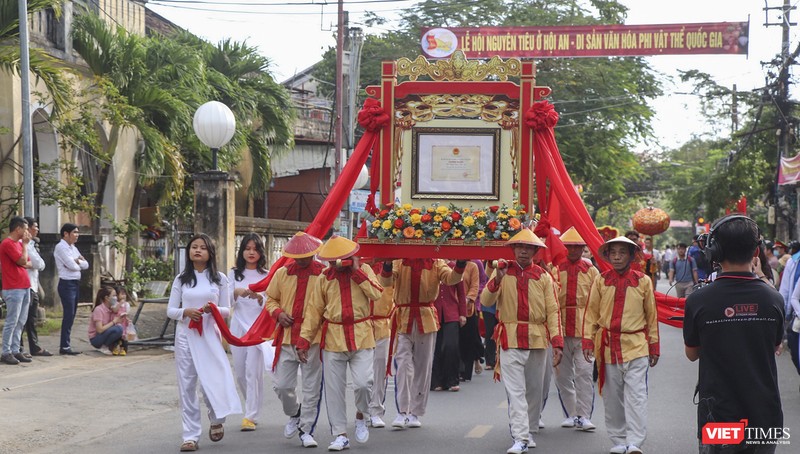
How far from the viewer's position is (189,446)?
28.8ft

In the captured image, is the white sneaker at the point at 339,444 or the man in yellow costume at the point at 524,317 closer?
the white sneaker at the point at 339,444

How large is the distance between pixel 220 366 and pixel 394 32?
2698cm

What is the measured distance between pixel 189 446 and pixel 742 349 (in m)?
4.98

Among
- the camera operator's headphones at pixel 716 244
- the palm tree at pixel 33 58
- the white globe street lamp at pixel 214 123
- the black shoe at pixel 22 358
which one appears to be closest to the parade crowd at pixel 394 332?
the camera operator's headphones at pixel 716 244

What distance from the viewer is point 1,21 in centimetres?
1659

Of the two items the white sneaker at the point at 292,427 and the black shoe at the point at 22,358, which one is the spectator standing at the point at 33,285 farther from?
the white sneaker at the point at 292,427

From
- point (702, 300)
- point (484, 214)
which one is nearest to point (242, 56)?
point (484, 214)

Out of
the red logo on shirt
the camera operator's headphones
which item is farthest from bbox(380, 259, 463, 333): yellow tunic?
the red logo on shirt

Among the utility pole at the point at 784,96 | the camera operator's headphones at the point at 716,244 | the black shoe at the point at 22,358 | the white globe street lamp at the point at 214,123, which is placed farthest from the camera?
the utility pole at the point at 784,96

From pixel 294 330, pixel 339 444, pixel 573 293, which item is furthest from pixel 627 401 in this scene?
pixel 294 330

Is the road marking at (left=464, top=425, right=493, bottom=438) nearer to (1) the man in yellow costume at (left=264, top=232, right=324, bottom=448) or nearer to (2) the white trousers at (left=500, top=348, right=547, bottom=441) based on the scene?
(2) the white trousers at (left=500, top=348, right=547, bottom=441)

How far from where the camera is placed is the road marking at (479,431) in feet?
31.2

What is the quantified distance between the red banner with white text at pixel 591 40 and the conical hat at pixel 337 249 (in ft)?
70.9

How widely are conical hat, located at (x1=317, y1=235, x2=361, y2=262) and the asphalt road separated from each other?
5.25 feet
